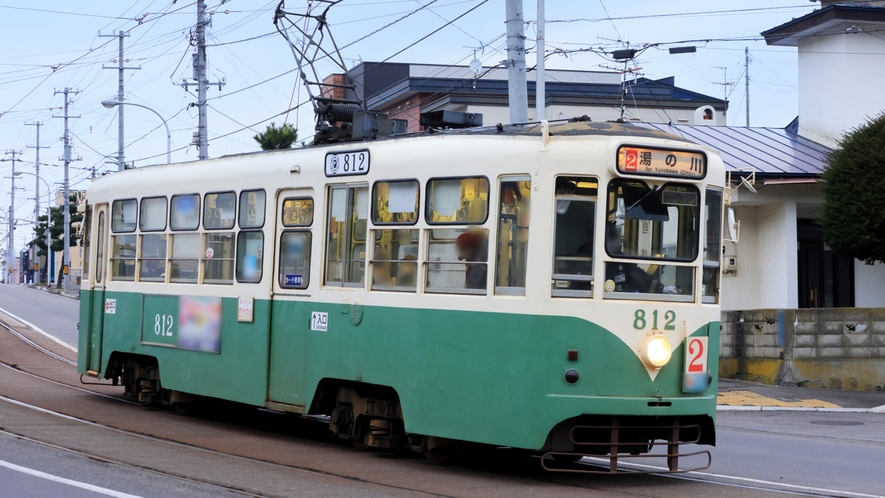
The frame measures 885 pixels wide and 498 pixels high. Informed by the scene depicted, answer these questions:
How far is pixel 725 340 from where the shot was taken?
22281 mm

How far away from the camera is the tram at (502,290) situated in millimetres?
9195

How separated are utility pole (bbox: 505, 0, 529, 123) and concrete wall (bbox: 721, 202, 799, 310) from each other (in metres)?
9.41

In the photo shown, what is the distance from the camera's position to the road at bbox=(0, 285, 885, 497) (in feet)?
29.9

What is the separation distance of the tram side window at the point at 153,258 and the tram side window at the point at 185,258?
24 centimetres

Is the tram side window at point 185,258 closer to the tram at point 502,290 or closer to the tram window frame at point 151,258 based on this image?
the tram window frame at point 151,258

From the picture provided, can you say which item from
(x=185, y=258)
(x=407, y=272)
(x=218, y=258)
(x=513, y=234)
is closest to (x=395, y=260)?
(x=407, y=272)

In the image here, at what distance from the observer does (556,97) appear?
156 feet

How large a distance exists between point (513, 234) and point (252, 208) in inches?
154

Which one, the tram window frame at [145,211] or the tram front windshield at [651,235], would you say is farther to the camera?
the tram window frame at [145,211]

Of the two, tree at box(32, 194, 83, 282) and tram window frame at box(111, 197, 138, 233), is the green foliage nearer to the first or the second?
tree at box(32, 194, 83, 282)

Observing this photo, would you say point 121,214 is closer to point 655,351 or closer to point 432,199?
point 432,199

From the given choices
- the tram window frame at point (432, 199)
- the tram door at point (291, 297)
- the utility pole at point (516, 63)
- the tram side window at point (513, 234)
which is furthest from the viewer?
the utility pole at point (516, 63)

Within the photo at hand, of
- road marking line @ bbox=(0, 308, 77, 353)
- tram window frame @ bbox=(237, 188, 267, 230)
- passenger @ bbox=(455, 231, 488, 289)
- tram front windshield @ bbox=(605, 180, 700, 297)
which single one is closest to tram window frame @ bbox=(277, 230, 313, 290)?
tram window frame @ bbox=(237, 188, 267, 230)

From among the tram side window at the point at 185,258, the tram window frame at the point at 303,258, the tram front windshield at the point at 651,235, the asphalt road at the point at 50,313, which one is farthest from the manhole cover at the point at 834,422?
the asphalt road at the point at 50,313
